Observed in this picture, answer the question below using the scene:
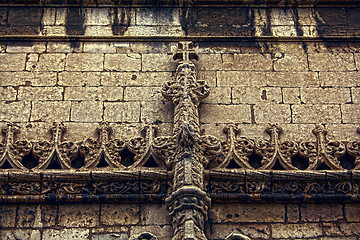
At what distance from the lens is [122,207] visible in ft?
29.3

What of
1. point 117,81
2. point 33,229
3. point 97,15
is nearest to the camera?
point 33,229

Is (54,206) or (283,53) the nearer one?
(54,206)

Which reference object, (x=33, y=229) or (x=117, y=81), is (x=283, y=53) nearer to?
(x=117, y=81)

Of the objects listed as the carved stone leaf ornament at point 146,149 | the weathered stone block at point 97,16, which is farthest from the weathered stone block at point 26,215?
the weathered stone block at point 97,16

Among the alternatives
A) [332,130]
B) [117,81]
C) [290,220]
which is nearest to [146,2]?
[117,81]

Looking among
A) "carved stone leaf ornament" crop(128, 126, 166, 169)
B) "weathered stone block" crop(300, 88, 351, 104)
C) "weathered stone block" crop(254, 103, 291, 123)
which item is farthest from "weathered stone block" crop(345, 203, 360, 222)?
"carved stone leaf ornament" crop(128, 126, 166, 169)

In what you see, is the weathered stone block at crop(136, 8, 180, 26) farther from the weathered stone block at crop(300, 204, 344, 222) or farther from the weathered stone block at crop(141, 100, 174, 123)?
the weathered stone block at crop(300, 204, 344, 222)

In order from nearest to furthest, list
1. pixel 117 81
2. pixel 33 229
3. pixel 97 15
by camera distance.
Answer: pixel 33 229 < pixel 117 81 < pixel 97 15

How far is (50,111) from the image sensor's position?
9922mm

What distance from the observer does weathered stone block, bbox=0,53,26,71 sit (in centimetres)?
1044

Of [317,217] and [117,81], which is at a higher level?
[117,81]

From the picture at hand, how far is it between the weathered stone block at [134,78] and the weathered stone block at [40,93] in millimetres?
615

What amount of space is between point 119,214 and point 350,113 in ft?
11.0

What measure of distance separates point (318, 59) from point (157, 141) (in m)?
2.80
